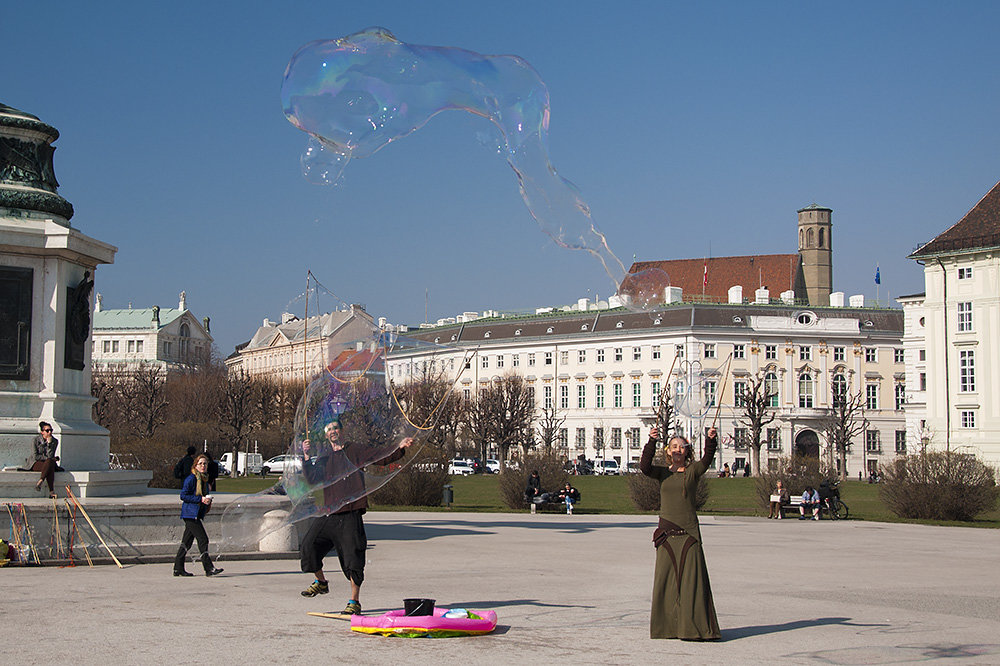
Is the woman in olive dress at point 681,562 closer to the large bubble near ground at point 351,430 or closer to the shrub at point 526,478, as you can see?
the large bubble near ground at point 351,430

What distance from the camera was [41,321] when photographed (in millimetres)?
18859

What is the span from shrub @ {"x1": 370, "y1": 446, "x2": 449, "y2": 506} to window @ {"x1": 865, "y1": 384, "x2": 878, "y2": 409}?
90267 mm

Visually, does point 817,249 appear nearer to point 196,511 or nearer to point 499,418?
point 499,418

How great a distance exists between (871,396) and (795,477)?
87.5 m

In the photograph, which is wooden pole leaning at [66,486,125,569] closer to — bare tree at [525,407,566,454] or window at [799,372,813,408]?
bare tree at [525,407,566,454]

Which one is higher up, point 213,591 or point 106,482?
point 106,482

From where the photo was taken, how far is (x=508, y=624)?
11.7 m

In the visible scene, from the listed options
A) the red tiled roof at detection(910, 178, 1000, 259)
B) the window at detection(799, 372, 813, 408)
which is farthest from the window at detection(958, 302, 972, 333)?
the window at detection(799, 372, 813, 408)

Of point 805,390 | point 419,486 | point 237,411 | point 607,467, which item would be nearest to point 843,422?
point 805,390

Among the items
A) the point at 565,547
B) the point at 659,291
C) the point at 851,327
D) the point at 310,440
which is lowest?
the point at 565,547

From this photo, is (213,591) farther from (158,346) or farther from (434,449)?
(158,346)

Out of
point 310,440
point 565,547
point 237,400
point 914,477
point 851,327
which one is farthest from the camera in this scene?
point 851,327

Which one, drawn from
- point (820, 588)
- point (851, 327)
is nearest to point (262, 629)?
point (820, 588)

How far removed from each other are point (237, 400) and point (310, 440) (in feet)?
244
